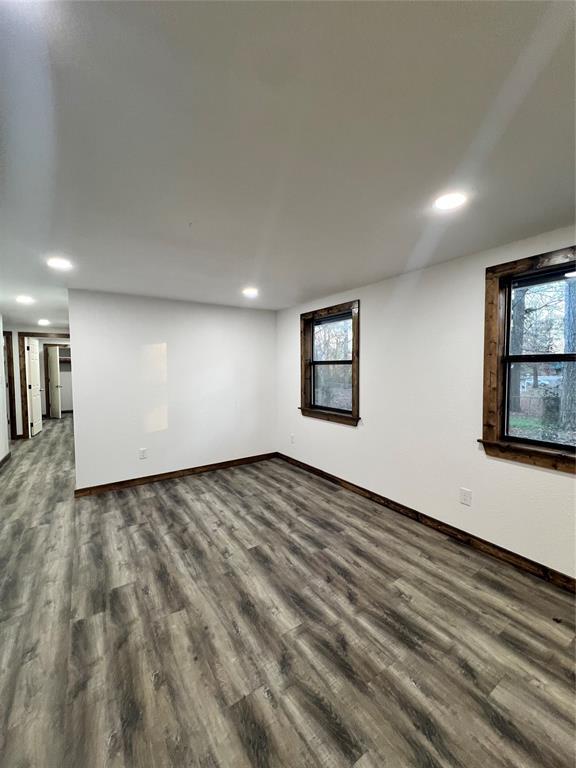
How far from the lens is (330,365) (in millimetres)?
4137

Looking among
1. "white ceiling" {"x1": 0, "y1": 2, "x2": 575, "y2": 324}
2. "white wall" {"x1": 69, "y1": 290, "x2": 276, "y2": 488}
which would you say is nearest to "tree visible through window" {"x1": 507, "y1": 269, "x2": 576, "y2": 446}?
"white ceiling" {"x1": 0, "y1": 2, "x2": 575, "y2": 324}

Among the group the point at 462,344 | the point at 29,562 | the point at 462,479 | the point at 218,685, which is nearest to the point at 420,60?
the point at 462,344

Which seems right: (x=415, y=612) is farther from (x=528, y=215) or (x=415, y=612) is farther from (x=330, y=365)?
(x=330, y=365)

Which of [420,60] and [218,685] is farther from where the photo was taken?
[218,685]

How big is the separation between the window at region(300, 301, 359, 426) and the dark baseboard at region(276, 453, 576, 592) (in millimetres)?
841

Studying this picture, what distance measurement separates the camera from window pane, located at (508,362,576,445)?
7.03 ft

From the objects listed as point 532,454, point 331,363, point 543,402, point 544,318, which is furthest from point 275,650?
point 331,363

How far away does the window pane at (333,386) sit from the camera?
389cm

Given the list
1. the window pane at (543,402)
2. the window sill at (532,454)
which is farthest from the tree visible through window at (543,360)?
the window sill at (532,454)

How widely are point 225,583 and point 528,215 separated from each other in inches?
118

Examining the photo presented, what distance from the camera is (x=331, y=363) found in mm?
4098

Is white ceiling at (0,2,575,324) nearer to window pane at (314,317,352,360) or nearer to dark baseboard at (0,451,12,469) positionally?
window pane at (314,317,352,360)

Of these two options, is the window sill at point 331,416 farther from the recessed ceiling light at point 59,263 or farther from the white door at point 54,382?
Result: the white door at point 54,382

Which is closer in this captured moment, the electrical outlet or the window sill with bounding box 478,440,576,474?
the window sill with bounding box 478,440,576,474
